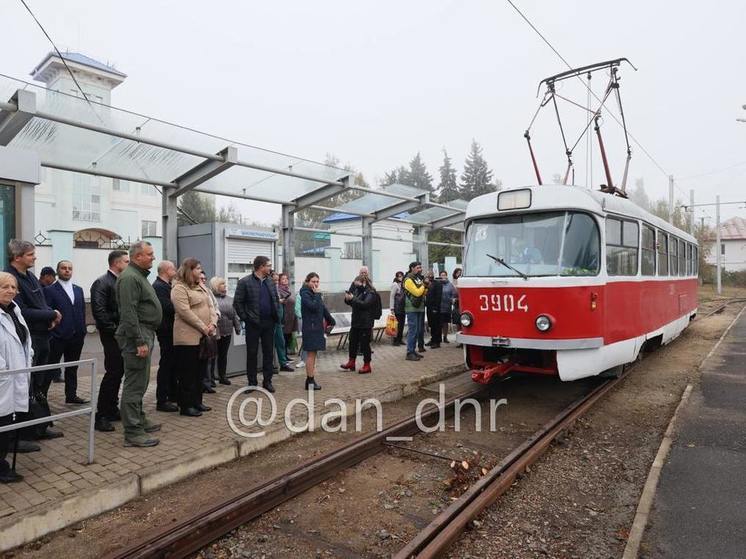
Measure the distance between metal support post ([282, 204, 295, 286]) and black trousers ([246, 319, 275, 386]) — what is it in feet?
12.2

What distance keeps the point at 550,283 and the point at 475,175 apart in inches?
2038

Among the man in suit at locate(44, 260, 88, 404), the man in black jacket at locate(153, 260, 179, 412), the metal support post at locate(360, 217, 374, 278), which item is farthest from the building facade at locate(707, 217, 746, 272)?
the man in suit at locate(44, 260, 88, 404)

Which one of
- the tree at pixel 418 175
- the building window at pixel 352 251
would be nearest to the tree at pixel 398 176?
the tree at pixel 418 175

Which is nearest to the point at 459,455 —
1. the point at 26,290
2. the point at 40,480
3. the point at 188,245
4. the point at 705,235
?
the point at 40,480

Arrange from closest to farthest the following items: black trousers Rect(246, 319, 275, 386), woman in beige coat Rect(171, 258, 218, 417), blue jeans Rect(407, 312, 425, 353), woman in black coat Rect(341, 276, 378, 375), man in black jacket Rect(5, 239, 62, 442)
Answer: man in black jacket Rect(5, 239, 62, 442)
woman in beige coat Rect(171, 258, 218, 417)
black trousers Rect(246, 319, 275, 386)
woman in black coat Rect(341, 276, 378, 375)
blue jeans Rect(407, 312, 425, 353)

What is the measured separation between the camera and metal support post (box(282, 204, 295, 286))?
10867 mm

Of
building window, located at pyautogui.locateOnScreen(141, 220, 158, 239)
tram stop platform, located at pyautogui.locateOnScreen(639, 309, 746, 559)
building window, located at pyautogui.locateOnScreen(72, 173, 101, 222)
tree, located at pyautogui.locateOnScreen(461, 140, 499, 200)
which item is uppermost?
tree, located at pyautogui.locateOnScreen(461, 140, 499, 200)

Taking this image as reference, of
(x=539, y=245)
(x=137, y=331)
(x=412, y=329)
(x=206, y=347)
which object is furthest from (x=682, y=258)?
(x=137, y=331)

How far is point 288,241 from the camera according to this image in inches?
428

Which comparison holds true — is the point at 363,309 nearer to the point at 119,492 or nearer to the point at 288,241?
the point at 288,241

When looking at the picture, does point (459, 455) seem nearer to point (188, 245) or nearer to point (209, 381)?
point (209, 381)

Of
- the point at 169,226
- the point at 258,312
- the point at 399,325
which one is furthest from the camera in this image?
the point at 399,325

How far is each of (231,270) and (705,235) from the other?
207 ft

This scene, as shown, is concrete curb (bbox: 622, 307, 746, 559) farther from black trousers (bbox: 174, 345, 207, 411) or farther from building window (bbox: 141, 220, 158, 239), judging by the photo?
building window (bbox: 141, 220, 158, 239)
